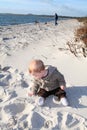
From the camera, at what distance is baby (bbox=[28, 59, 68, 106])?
508 centimetres

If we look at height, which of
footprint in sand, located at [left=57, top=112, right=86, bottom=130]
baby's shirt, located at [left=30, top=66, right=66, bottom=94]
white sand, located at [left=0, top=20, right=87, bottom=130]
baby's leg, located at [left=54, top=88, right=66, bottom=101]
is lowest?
white sand, located at [left=0, top=20, right=87, bottom=130]

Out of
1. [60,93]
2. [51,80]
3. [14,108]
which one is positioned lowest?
[14,108]

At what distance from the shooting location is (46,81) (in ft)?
17.3

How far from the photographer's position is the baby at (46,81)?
5078 millimetres

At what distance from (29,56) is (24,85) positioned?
2284 millimetres

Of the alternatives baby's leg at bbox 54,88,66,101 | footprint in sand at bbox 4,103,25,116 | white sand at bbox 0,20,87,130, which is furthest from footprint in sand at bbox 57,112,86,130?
footprint in sand at bbox 4,103,25,116

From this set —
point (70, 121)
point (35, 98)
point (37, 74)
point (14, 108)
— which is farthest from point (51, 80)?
point (70, 121)

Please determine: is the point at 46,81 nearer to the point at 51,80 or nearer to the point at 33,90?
the point at 51,80

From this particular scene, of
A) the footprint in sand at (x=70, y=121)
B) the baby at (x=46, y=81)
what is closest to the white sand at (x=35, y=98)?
the footprint in sand at (x=70, y=121)

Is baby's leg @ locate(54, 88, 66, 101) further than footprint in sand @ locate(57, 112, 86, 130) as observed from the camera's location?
Yes

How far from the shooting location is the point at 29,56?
8047 mm

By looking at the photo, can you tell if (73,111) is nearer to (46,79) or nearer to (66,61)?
(46,79)

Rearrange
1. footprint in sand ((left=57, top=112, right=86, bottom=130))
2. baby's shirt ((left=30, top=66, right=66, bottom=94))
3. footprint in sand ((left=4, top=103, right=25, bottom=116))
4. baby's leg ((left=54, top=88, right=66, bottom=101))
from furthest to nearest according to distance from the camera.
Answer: baby's shirt ((left=30, top=66, right=66, bottom=94)) < baby's leg ((left=54, top=88, right=66, bottom=101)) < footprint in sand ((left=4, top=103, right=25, bottom=116)) < footprint in sand ((left=57, top=112, right=86, bottom=130))

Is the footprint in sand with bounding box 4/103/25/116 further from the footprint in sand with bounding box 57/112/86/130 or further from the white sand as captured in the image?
the footprint in sand with bounding box 57/112/86/130
